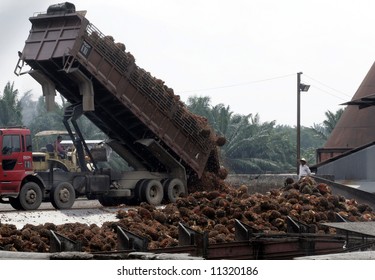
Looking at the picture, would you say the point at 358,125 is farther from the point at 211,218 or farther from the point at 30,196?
the point at 211,218

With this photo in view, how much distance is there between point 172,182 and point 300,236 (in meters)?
12.8

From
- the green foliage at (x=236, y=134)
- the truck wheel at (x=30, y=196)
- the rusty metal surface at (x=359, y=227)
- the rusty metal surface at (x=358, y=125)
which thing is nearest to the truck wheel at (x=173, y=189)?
the truck wheel at (x=30, y=196)

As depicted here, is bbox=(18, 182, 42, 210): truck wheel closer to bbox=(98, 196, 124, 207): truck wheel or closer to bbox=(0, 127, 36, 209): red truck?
bbox=(0, 127, 36, 209): red truck

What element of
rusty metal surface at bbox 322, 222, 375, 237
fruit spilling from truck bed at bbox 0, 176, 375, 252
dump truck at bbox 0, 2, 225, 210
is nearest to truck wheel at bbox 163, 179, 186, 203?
dump truck at bbox 0, 2, 225, 210

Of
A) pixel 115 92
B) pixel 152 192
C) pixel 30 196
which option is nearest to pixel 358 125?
pixel 152 192

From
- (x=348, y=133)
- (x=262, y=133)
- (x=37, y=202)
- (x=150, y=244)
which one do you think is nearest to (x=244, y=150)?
(x=262, y=133)

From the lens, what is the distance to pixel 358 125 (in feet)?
130

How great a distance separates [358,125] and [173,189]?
15486 millimetres

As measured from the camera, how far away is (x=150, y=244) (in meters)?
14.1

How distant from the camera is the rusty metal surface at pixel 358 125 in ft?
129

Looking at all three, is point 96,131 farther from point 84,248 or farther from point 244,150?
point 84,248

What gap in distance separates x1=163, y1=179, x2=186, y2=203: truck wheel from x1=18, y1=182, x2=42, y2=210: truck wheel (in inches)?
168

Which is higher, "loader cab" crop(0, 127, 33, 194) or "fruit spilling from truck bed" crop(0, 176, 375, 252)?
"loader cab" crop(0, 127, 33, 194)

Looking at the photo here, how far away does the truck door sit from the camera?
2269cm
